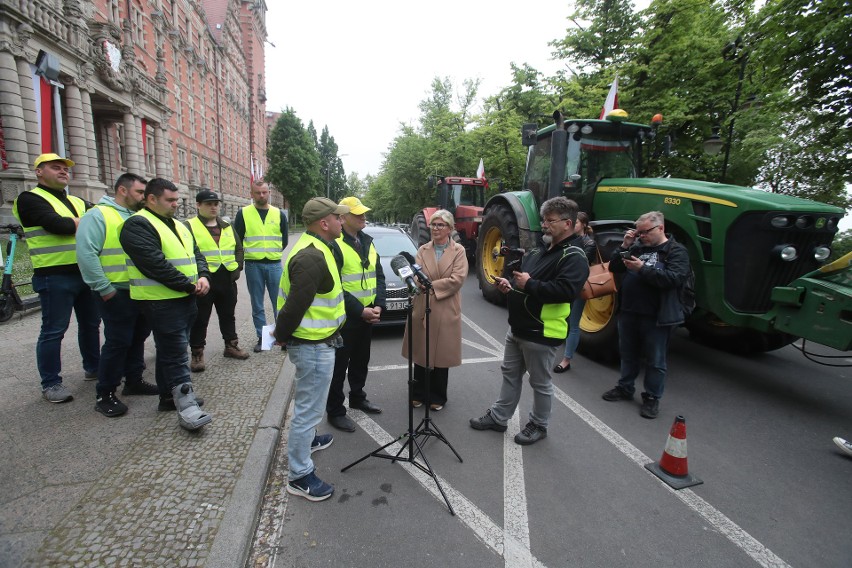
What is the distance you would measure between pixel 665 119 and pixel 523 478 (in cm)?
1103

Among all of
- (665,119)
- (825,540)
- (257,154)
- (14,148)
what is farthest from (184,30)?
(825,540)

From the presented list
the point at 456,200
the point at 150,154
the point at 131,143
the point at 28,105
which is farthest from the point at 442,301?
the point at 150,154

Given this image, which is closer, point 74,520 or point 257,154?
point 74,520

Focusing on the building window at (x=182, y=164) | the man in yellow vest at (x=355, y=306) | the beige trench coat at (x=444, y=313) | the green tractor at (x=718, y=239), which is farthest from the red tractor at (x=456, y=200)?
the building window at (x=182, y=164)

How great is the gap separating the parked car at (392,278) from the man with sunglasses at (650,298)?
2.56m

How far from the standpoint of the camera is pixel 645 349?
4.03 m

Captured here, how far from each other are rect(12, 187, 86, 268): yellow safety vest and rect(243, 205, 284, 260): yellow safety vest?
1.78 m

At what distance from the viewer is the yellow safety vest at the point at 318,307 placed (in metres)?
2.55

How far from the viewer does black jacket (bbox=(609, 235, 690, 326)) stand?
12.0 feet

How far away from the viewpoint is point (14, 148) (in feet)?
44.2

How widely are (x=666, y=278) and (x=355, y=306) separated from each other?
272 cm

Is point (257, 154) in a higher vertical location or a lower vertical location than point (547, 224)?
higher

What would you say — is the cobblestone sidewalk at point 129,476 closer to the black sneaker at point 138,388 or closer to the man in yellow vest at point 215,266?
the black sneaker at point 138,388

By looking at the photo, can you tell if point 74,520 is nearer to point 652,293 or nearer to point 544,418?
point 544,418
